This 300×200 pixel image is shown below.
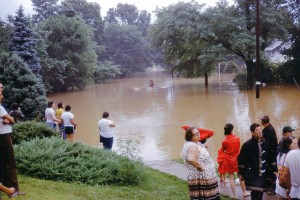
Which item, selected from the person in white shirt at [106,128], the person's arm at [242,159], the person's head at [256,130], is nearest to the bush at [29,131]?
the person in white shirt at [106,128]

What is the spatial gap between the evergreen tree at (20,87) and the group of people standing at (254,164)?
13608 mm

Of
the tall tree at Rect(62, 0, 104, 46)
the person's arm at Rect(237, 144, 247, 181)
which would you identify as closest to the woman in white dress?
the person's arm at Rect(237, 144, 247, 181)

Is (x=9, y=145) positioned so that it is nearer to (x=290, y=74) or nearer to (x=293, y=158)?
(x=293, y=158)

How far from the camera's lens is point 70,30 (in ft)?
141

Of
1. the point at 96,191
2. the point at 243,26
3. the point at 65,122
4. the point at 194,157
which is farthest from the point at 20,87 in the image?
the point at 243,26

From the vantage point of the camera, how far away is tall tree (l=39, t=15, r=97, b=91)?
42.4 meters

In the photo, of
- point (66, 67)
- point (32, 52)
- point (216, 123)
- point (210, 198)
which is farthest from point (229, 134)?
point (66, 67)

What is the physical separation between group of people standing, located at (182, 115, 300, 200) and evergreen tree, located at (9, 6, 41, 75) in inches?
953

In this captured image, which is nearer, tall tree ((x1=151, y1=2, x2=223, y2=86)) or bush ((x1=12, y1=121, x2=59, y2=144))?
bush ((x1=12, y1=121, x2=59, y2=144))

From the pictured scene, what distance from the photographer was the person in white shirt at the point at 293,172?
458 cm

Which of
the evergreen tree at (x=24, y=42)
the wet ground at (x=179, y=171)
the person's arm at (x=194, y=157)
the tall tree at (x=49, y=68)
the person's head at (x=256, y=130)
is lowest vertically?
the wet ground at (x=179, y=171)

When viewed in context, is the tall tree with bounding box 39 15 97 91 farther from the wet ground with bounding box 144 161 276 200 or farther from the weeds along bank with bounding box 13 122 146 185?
the weeds along bank with bounding box 13 122 146 185

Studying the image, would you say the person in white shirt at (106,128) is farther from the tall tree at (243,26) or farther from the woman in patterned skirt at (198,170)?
the tall tree at (243,26)

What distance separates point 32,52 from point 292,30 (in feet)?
78.8
